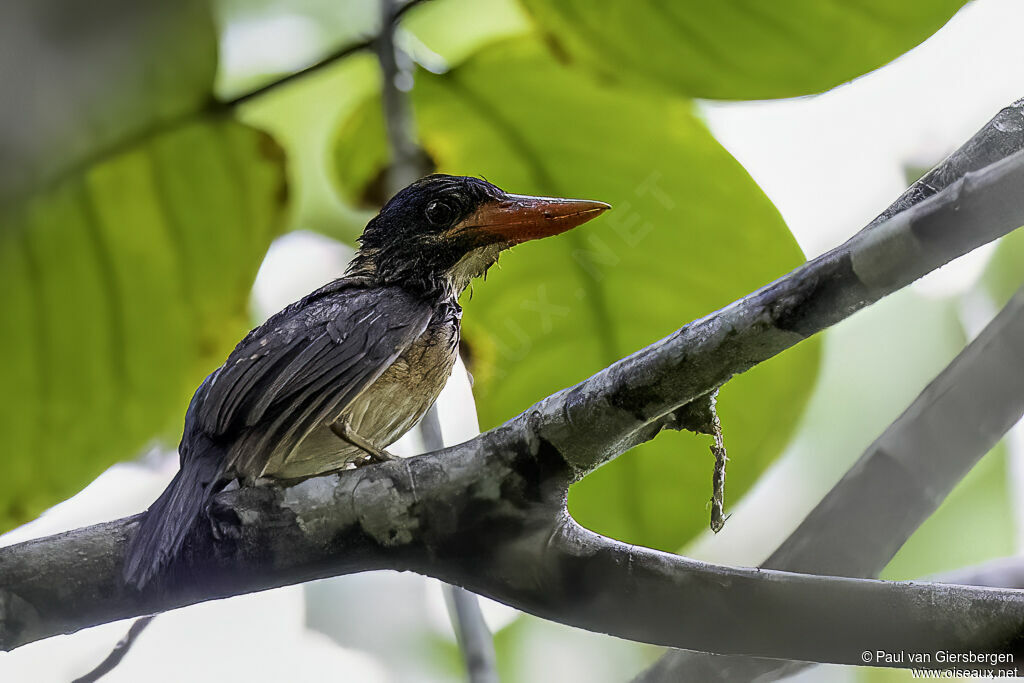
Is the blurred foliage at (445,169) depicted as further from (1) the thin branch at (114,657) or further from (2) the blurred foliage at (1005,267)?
(1) the thin branch at (114,657)

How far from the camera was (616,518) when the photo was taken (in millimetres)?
1230

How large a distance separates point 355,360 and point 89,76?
0.58m

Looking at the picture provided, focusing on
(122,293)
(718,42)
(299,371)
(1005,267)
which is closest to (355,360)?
(299,371)

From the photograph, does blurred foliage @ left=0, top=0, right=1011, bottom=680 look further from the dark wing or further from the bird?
the dark wing

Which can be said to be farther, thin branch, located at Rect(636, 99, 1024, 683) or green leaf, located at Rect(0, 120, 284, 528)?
green leaf, located at Rect(0, 120, 284, 528)

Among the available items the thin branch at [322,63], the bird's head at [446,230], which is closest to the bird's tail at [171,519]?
the bird's head at [446,230]

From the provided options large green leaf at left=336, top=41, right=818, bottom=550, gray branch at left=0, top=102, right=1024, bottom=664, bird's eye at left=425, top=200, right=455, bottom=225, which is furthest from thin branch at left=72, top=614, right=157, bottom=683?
bird's eye at left=425, top=200, right=455, bottom=225

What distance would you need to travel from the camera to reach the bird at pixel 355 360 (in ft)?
3.22

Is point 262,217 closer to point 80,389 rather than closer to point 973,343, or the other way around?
point 80,389

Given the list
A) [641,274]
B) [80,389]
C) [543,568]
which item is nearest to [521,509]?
[543,568]

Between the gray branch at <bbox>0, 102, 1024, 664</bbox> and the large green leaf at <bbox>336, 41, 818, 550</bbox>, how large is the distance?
374mm

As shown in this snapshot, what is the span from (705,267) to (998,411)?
409 millimetres

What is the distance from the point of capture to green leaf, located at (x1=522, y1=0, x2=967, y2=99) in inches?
44.7

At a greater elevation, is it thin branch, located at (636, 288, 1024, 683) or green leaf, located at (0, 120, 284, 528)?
green leaf, located at (0, 120, 284, 528)
